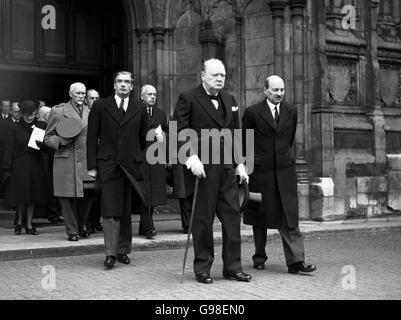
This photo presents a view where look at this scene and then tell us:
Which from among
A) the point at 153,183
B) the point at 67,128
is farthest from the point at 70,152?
the point at 153,183

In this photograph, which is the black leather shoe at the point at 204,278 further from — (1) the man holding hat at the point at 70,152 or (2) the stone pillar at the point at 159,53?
(2) the stone pillar at the point at 159,53

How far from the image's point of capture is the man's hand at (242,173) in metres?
7.11

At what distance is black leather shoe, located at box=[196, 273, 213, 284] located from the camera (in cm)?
678

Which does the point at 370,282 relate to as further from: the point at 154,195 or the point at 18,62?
the point at 18,62

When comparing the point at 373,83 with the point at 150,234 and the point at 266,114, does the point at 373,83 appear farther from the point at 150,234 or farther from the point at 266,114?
the point at 266,114

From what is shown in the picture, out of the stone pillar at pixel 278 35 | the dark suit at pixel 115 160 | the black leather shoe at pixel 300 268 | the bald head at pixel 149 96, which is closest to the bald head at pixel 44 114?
the bald head at pixel 149 96

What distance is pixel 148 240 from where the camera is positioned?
31.1 ft

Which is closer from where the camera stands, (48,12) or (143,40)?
(143,40)

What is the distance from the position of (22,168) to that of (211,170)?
3781mm

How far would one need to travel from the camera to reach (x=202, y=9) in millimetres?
13305

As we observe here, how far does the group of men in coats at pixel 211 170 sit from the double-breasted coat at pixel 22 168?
204cm
